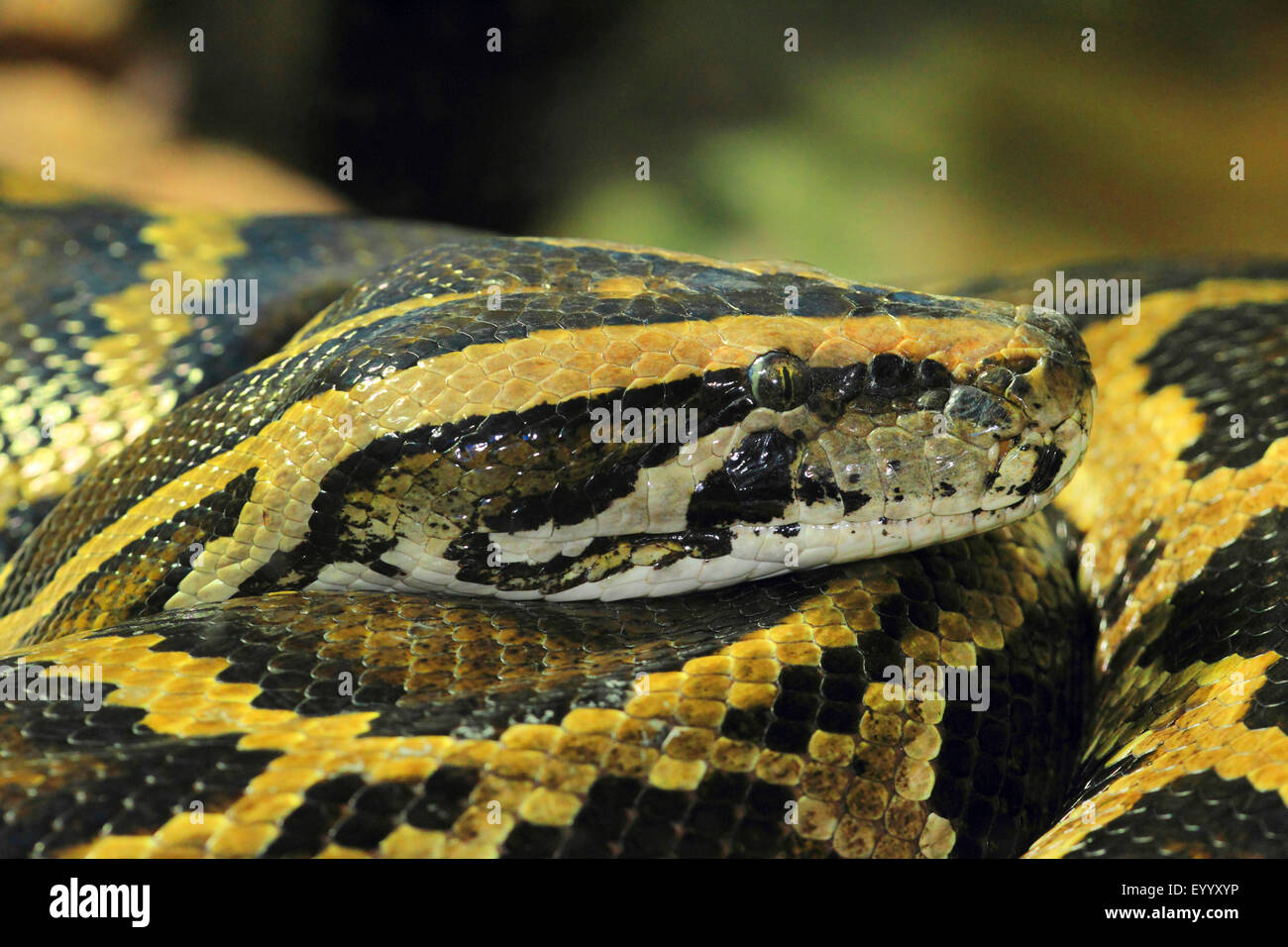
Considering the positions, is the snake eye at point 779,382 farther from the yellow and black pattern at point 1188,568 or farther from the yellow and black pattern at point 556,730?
the yellow and black pattern at point 1188,568

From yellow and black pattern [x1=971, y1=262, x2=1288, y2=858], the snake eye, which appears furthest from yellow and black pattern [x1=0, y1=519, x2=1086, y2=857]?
the snake eye

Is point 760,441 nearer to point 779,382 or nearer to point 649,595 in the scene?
point 779,382

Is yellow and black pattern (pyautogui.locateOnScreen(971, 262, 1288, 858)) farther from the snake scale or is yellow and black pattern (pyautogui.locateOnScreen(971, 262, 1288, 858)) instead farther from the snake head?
the snake head

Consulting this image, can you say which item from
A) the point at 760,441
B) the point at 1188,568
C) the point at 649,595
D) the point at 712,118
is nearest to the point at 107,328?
the point at 649,595

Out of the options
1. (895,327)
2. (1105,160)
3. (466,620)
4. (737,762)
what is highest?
(1105,160)

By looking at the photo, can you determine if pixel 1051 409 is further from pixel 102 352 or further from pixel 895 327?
pixel 102 352

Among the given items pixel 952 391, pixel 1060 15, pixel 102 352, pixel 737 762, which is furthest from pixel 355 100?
pixel 737 762

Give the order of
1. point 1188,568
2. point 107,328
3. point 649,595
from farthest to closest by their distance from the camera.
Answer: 1. point 107,328
2. point 1188,568
3. point 649,595
